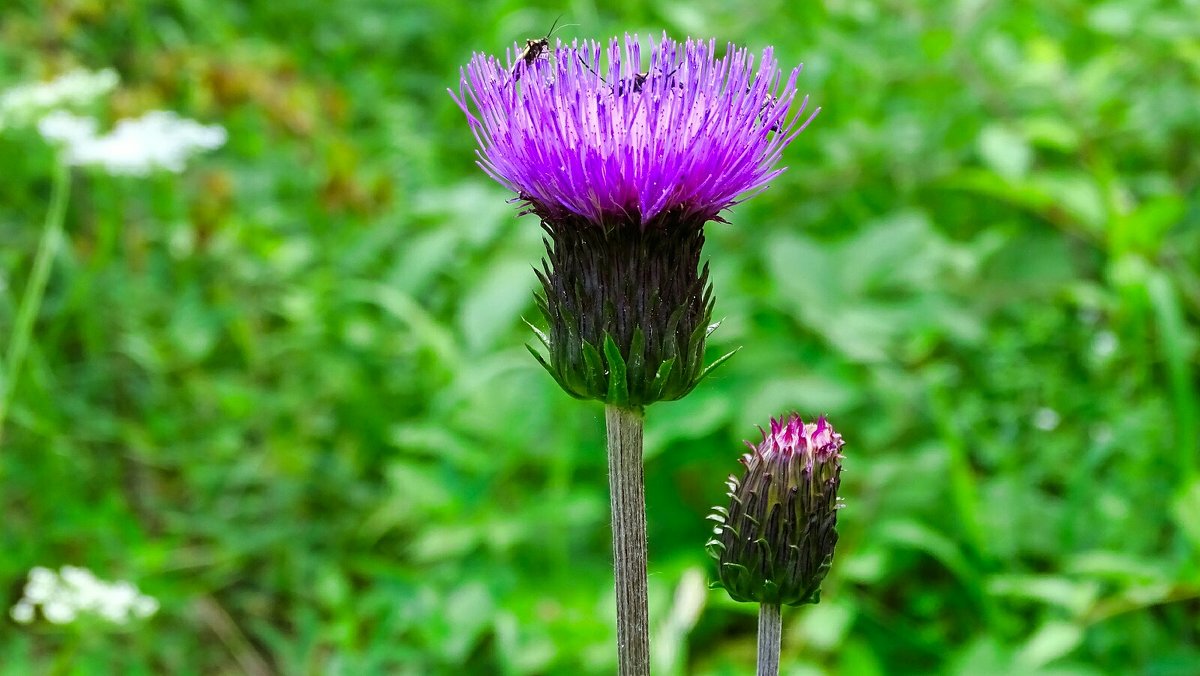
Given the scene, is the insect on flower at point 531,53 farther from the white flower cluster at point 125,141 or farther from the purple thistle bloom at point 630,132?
the white flower cluster at point 125,141

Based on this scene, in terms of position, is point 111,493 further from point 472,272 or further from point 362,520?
point 472,272

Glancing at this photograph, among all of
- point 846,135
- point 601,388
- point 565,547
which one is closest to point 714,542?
point 601,388

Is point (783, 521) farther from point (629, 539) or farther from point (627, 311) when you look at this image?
point (627, 311)

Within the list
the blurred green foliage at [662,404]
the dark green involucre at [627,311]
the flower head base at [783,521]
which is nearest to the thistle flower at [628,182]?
the dark green involucre at [627,311]

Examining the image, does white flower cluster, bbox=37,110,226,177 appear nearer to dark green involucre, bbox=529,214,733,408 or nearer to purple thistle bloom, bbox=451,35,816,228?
purple thistle bloom, bbox=451,35,816,228

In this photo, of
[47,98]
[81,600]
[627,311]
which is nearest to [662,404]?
[81,600]

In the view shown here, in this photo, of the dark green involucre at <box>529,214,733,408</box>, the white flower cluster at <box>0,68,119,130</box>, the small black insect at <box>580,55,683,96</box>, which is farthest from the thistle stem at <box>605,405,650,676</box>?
the white flower cluster at <box>0,68,119,130</box>
